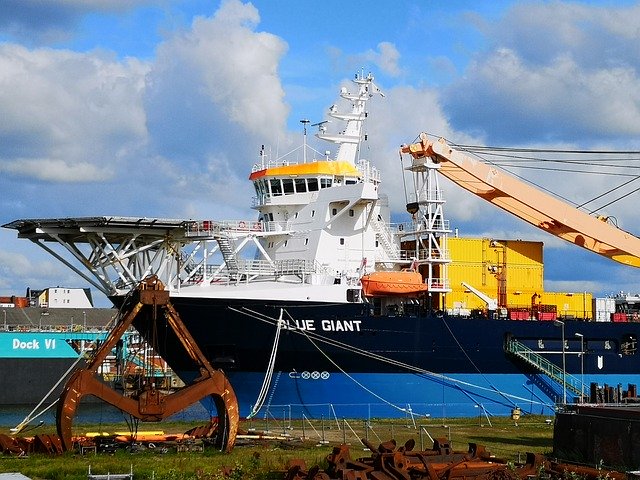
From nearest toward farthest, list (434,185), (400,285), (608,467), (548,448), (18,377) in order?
(608,467)
(548,448)
(400,285)
(434,185)
(18,377)

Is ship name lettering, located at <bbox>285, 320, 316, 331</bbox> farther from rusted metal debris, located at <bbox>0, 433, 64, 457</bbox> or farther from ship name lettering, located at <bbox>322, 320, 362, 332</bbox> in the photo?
→ rusted metal debris, located at <bbox>0, 433, 64, 457</bbox>

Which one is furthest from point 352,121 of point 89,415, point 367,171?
point 89,415

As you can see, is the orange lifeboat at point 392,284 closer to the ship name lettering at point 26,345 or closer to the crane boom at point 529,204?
the crane boom at point 529,204

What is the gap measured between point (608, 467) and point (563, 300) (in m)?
25.3

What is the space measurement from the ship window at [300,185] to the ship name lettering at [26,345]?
26.8m

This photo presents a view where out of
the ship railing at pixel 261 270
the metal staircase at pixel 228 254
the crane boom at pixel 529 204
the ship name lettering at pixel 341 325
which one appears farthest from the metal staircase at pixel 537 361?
the metal staircase at pixel 228 254

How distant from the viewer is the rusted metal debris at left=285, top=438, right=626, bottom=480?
60.0ft

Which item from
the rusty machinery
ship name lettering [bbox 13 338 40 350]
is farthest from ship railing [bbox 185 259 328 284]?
ship name lettering [bbox 13 338 40 350]

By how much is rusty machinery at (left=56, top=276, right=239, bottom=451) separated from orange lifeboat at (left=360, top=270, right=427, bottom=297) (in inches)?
556

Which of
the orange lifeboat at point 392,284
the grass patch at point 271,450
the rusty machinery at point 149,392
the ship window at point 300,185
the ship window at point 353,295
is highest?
the ship window at point 300,185

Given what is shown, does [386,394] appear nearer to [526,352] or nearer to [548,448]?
[526,352]

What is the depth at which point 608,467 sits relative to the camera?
21891 millimetres

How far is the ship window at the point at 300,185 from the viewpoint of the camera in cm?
4300

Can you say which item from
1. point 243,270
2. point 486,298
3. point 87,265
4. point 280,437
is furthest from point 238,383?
point 486,298
